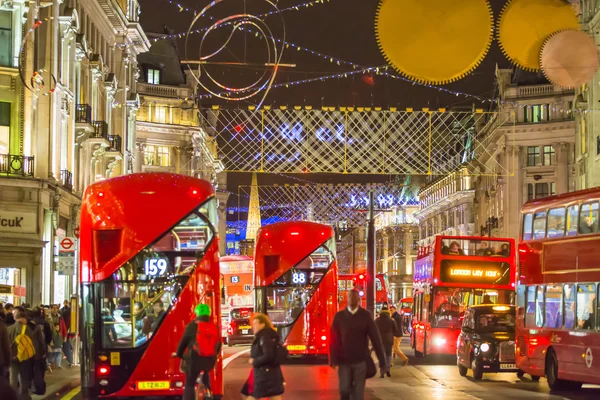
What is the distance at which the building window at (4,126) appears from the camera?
37.8 metres

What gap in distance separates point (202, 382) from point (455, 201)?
287 ft

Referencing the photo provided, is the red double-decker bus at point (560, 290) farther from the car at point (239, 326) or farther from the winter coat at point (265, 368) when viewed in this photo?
the car at point (239, 326)

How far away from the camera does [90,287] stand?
700 inches

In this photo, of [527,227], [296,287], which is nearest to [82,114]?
[296,287]

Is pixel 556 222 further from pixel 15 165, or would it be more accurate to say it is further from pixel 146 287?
pixel 15 165

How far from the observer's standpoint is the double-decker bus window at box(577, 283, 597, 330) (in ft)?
70.2

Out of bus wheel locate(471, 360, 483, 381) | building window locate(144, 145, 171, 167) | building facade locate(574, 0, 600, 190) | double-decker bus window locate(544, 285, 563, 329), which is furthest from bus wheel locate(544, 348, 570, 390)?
building window locate(144, 145, 171, 167)

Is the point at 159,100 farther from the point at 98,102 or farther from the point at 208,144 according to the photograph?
the point at 98,102

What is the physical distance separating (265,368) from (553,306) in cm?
1180

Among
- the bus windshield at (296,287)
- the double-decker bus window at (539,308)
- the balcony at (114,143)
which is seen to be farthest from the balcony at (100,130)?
the double-decker bus window at (539,308)

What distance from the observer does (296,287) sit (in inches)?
1215

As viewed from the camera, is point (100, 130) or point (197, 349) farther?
point (100, 130)

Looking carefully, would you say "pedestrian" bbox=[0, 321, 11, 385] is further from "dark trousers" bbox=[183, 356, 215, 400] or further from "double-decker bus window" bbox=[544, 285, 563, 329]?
"double-decker bus window" bbox=[544, 285, 563, 329]

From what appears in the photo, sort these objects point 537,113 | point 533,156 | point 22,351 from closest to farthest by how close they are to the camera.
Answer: point 22,351
point 537,113
point 533,156
